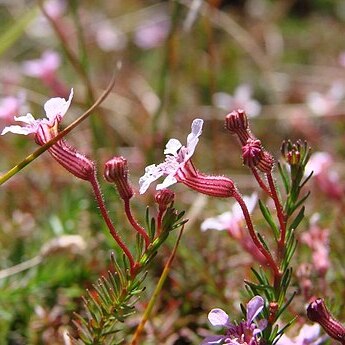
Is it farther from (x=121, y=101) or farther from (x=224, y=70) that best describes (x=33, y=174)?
(x=224, y=70)

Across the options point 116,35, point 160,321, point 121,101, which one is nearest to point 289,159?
point 160,321

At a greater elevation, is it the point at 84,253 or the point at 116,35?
the point at 116,35

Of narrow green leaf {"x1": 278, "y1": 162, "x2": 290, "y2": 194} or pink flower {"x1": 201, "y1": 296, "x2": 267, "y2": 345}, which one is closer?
pink flower {"x1": 201, "y1": 296, "x2": 267, "y2": 345}

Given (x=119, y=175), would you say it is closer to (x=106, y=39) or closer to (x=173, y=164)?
(x=173, y=164)

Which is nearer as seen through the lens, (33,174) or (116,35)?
(33,174)

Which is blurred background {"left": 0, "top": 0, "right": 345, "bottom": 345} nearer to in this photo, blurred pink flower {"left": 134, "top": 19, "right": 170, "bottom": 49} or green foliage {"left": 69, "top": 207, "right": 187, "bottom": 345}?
blurred pink flower {"left": 134, "top": 19, "right": 170, "bottom": 49}

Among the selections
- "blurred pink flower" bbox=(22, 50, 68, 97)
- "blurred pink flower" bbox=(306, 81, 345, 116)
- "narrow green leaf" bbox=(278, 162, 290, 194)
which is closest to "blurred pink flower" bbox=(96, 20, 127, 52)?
"blurred pink flower" bbox=(306, 81, 345, 116)

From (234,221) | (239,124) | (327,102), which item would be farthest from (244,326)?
(327,102)
